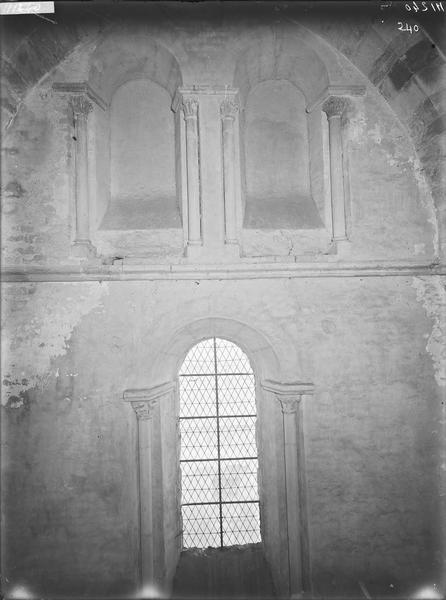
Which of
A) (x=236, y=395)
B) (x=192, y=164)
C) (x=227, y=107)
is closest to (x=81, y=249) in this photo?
(x=192, y=164)

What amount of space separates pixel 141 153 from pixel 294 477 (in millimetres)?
4922

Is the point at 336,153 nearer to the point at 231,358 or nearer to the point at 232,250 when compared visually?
the point at 232,250

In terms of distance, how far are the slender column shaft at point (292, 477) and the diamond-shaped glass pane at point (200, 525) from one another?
105 cm

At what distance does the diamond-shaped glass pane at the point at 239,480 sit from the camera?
5961 mm

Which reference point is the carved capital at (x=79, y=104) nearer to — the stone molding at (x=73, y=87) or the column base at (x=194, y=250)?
the stone molding at (x=73, y=87)

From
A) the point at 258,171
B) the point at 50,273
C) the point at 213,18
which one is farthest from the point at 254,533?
the point at 213,18

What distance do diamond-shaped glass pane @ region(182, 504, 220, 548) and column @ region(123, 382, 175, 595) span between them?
0.60 meters

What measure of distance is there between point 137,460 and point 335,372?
2.79m

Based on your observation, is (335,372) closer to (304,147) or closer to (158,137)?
(304,147)

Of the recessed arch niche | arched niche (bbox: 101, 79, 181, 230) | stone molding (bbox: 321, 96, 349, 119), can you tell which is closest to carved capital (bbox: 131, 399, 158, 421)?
the recessed arch niche

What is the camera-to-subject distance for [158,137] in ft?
20.2

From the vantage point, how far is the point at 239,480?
237 inches

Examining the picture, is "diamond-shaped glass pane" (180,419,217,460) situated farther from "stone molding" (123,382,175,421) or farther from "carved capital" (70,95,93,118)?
"carved capital" (70,95,93,118)

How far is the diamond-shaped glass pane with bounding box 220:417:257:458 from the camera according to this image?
19.6 feet
